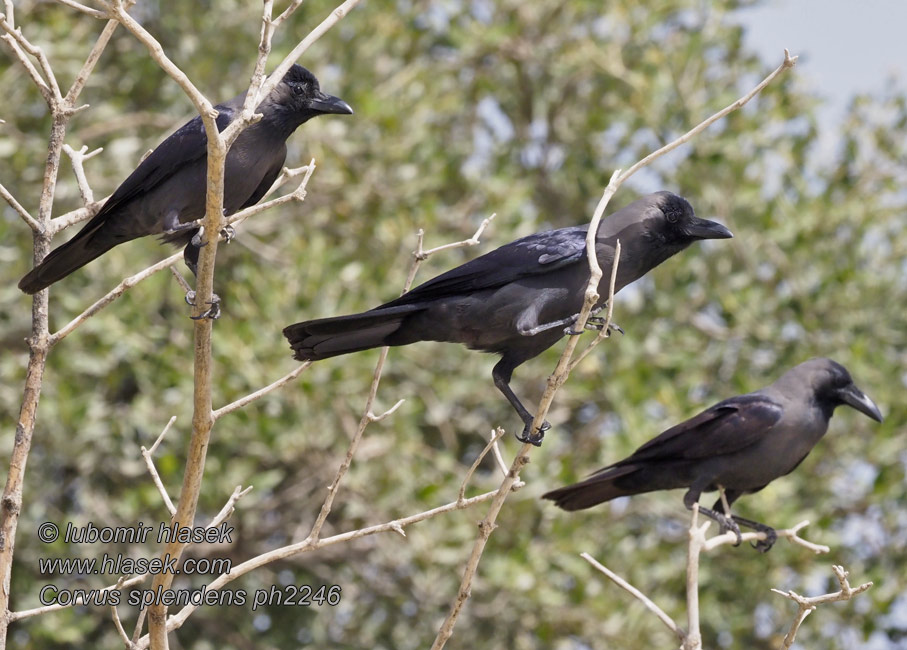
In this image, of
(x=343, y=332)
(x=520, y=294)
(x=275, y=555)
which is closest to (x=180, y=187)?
(x=343, y=332)

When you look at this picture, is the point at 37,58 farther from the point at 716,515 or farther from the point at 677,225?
the point at 716,515

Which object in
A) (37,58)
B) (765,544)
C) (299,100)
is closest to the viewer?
(37,58)

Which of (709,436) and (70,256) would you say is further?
(709,436)

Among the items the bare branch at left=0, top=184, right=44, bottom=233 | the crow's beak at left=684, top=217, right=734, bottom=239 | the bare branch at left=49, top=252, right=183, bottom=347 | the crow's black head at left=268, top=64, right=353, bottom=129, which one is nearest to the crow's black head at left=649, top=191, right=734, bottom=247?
the crow's beak at left=684, top=217, right=734, bottom=239

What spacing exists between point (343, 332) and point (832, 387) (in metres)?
2.88

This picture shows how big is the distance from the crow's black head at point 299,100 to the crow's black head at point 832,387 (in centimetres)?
275

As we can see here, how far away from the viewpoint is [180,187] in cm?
454

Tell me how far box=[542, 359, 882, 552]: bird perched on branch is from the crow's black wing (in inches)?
52.5

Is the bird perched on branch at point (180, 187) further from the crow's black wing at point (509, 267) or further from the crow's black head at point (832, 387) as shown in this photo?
the crow's black head at point (832, 387)

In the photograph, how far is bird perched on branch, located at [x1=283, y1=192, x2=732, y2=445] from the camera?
4.26 m

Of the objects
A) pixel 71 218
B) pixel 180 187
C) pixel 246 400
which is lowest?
pixel 246 400

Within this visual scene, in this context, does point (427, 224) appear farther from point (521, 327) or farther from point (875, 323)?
point (521, 327)

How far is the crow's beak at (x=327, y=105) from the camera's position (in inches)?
187

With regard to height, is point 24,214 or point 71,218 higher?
point 24,214
